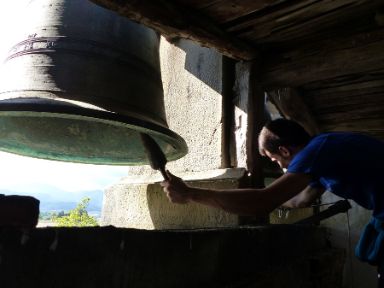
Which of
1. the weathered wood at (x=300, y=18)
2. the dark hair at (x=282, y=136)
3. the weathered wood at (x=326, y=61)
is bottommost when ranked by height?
the dark hair at (x=282, y=136)

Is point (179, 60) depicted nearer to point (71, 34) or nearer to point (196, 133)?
point (196, 133)

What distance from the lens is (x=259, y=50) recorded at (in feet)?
7.54

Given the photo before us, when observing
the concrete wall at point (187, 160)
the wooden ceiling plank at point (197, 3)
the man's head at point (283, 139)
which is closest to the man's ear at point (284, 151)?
the man's head at point (283, 139)

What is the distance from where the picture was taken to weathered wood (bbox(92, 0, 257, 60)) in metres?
1.50

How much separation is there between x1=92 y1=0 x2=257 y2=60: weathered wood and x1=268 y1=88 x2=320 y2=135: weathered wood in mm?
850

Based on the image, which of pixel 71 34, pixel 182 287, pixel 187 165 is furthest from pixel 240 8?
pixel 182 287

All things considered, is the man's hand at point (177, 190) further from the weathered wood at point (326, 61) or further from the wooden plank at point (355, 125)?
the wooden plank at point (355, 125)

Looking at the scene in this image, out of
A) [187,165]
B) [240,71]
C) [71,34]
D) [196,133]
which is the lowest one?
[187,165]

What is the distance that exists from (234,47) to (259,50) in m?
0.26

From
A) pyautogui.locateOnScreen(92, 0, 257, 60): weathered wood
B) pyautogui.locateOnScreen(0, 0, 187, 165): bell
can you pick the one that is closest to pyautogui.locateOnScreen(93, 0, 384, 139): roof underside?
pyautogui.locateOnScreen(92, 0, 257, 60): weathered wood

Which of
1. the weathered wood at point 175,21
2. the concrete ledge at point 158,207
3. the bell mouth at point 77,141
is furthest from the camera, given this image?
the concrete ledge at point 158,207

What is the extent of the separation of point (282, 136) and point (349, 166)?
1.17 ft

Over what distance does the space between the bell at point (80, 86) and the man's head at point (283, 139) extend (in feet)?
1.42

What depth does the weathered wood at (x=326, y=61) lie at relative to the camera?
1.98 metres
